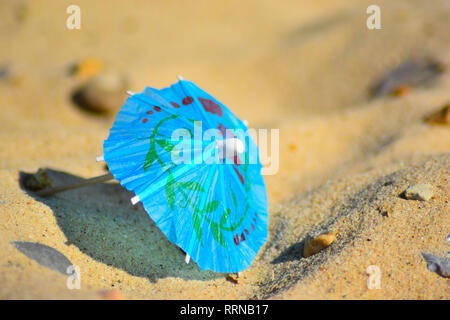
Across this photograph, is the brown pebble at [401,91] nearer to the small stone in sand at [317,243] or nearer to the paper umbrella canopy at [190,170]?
the small stone in sand at [317,243]

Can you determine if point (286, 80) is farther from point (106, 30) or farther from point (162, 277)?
point (162, 277)

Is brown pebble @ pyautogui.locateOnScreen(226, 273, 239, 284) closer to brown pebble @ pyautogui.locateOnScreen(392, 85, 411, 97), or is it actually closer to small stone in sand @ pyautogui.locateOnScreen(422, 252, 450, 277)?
small stone in sand @ pyautogui.locateOnScreen(422, 252, 450, 277)

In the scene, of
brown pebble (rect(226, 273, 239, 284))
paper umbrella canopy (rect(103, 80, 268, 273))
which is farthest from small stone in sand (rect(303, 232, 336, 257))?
brown pebble (rect(226, 273, 239, 284))

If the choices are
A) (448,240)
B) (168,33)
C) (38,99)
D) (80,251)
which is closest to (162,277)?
(80,251)

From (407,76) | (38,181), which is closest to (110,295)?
(38,181)

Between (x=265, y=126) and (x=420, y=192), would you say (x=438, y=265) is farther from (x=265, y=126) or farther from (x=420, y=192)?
(x=265, y=126)

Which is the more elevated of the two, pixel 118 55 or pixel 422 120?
pixel 118 55

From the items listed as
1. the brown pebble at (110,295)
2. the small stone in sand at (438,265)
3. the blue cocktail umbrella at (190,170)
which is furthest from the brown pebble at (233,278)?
the small stone in sand at (438,265)

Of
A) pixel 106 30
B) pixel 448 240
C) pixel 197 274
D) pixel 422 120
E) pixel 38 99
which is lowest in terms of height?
pixel 197 274
